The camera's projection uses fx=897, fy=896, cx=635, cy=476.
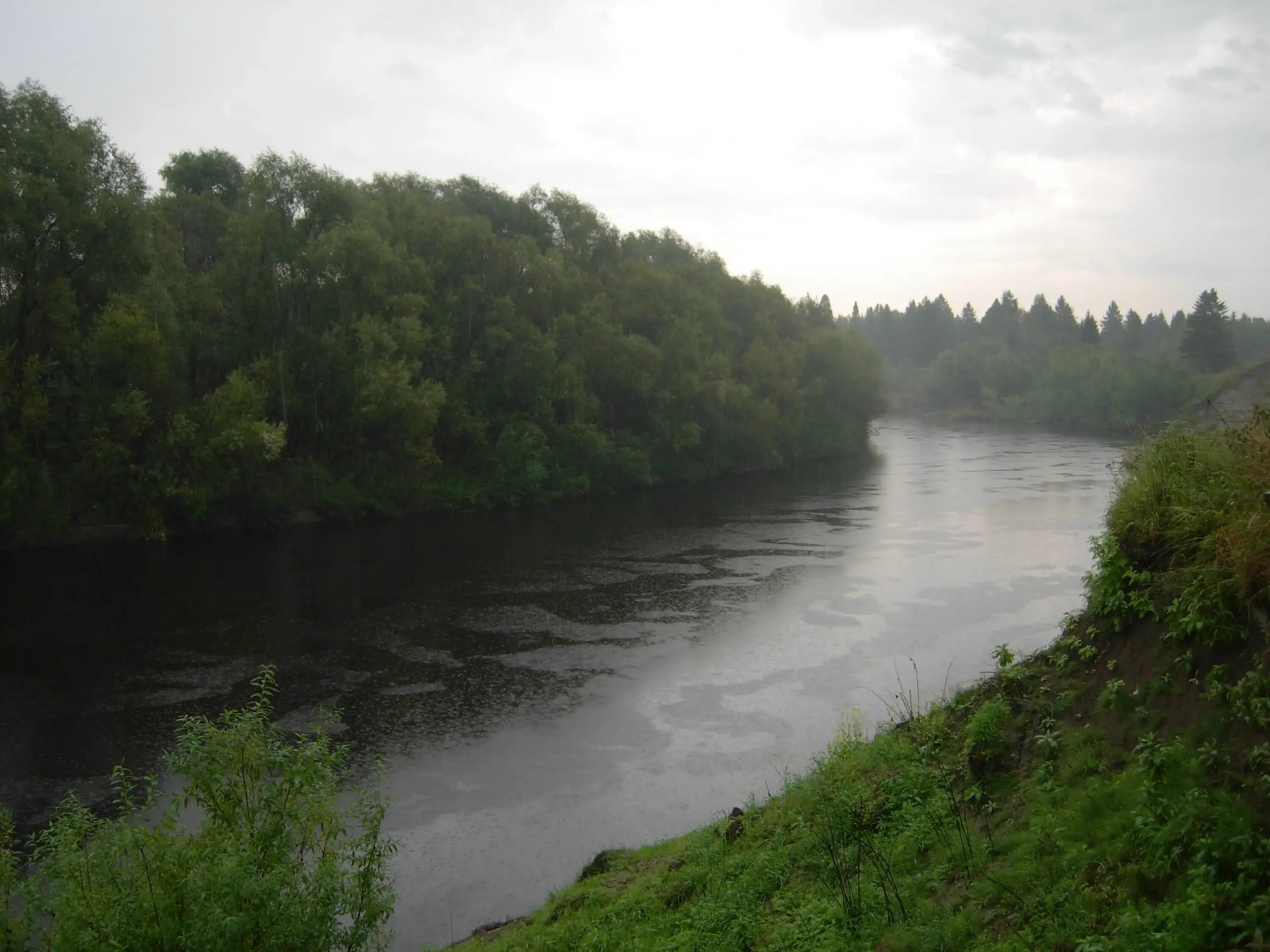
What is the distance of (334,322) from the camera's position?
52.0 meters

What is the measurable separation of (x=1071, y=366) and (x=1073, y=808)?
132 meters

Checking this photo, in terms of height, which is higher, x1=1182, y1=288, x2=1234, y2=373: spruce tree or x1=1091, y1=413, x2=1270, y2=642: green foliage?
x1=1182, y1=288, x2=1234, y2=373: spruce tree

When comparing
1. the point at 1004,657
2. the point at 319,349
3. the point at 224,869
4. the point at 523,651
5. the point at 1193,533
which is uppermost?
the point at 319,349

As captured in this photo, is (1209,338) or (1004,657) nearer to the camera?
(1004,657)

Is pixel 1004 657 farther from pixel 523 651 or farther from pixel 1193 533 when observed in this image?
pixel 523 651

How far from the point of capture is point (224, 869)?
8.91m

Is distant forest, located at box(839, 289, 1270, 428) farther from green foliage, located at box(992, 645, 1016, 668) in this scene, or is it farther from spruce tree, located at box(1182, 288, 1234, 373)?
green foliage, located at box(992, 645, 1016, 668)

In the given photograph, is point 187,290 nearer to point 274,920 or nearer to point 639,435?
point 639,435

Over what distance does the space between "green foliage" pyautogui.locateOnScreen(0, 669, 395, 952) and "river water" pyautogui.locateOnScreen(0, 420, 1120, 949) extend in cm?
373

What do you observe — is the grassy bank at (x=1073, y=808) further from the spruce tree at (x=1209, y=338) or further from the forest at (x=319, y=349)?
the spruce tree at (x=1209, y=338)

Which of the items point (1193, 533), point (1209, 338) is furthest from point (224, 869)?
point (1209, 338)

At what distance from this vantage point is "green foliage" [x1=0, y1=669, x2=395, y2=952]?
29.3ft

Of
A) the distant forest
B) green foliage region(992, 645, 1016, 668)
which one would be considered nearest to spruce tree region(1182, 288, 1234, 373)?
the distant forest

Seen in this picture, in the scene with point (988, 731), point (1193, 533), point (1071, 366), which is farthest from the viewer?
point (1071, 366)
